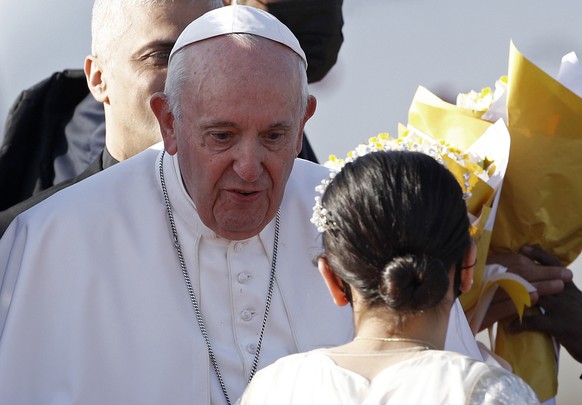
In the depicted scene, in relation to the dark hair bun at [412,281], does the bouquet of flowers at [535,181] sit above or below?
below

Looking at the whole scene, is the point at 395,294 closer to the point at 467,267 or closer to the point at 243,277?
the point at 467,267

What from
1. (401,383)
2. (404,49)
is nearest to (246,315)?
(401,383)

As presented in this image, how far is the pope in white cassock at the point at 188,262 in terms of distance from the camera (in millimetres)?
3479

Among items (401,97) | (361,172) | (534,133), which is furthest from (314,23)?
(361,172)

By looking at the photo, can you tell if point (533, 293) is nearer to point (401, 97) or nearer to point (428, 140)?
point (428, 140)

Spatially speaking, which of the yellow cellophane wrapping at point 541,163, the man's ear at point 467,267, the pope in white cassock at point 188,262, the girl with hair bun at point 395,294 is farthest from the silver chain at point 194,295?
the man's ear at point 467,267

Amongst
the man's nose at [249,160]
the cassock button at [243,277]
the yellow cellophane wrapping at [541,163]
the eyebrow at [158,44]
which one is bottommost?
the cassock button at [243,277]

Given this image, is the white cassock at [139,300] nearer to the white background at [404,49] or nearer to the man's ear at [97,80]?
the man's ear at [97,80]

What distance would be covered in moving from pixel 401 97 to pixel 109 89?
1636mm

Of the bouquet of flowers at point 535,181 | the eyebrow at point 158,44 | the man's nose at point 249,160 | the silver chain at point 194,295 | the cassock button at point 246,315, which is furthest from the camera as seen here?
the eyebrow at point 158,44

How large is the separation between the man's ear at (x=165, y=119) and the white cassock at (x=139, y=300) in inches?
6.0

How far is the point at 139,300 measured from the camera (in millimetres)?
3617

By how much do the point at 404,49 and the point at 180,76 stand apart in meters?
2.30

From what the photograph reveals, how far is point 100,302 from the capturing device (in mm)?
3596
